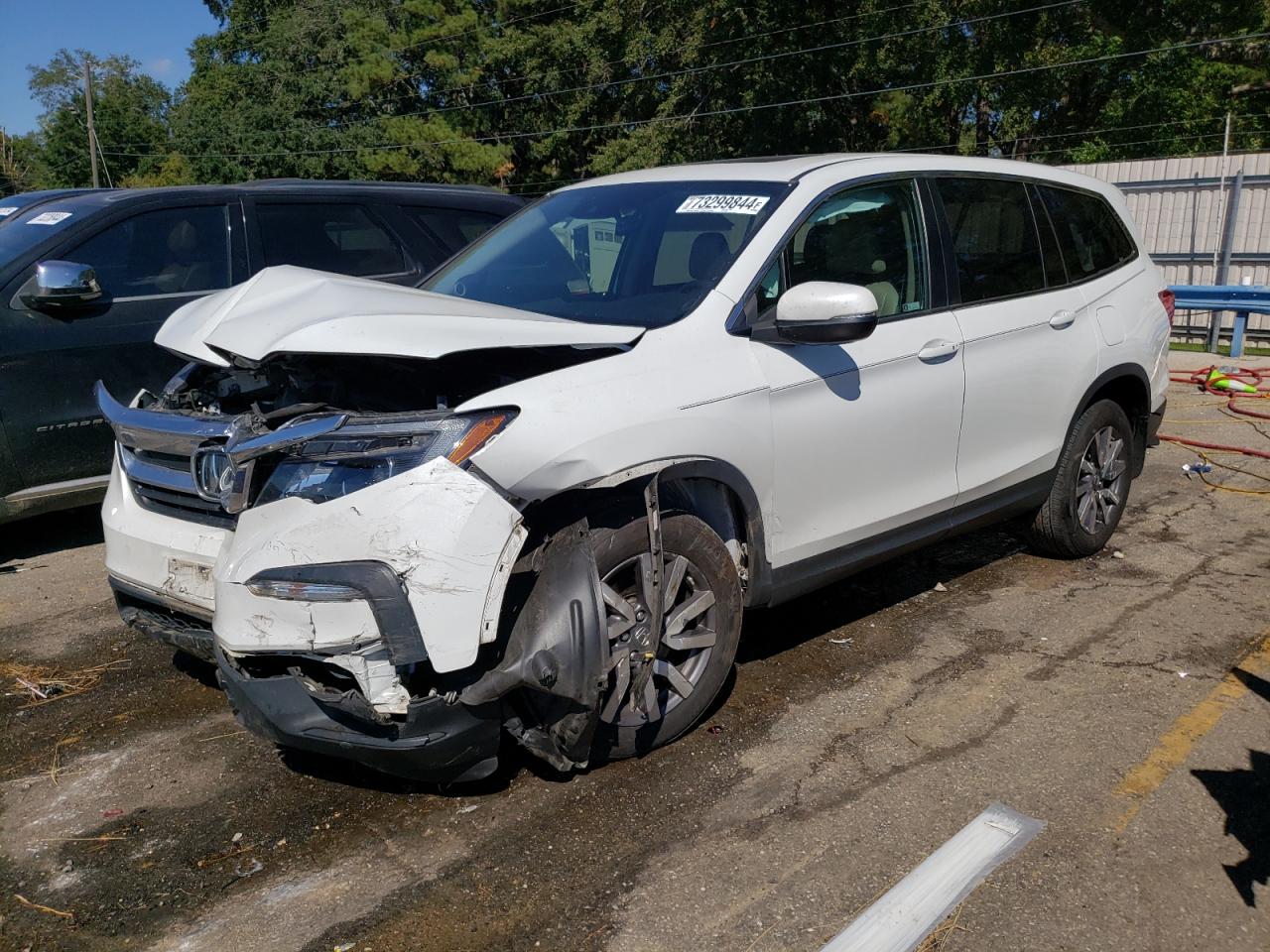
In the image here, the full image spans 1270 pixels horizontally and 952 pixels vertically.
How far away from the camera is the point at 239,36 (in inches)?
2509

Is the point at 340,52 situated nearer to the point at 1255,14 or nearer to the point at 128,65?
the point at 128,65

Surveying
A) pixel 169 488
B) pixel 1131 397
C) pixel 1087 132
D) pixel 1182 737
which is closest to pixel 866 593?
pixel 1182 737

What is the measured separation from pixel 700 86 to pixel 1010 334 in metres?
32.0

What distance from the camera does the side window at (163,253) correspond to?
6.11 meters

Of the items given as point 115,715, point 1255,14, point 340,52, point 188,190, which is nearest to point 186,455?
point 115,715

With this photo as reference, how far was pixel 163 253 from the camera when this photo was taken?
6277mm

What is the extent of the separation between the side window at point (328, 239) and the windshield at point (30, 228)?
1056mm

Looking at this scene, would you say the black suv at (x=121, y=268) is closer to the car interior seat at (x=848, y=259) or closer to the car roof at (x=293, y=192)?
the car roof at (x=293, y=192)

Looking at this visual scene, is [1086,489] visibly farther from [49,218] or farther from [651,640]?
[49,218]

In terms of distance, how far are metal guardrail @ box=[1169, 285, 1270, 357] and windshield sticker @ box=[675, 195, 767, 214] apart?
9868 mm

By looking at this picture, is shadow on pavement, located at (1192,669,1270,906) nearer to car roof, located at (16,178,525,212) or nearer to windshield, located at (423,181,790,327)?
windshield, located at (423,181,790,327)

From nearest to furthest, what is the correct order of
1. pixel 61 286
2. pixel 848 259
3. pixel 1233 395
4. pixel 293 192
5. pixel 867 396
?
pixel 867 396
pixel 848 259
pixel 61 286
pixel 293 192
pixel 1233 395

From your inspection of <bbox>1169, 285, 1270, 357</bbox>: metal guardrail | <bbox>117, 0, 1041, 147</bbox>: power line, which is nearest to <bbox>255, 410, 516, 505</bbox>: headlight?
<bbox>1169, 285, 1270, 357</bbox>: metal guardrail

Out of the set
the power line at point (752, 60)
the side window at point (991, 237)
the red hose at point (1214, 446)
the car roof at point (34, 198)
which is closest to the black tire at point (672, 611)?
the side window at point (991, 237)
